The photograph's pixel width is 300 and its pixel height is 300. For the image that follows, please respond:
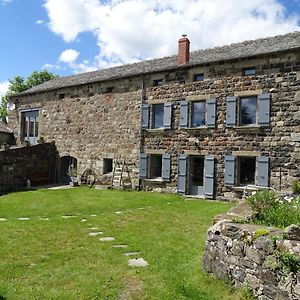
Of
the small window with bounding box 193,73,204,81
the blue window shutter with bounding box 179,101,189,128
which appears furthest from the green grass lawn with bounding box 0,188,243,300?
the small window with bounding box 193,73,204,81

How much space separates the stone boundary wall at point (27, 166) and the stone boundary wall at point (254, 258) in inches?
584

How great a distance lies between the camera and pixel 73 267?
597 centimetres

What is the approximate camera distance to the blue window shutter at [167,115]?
52.5 feet

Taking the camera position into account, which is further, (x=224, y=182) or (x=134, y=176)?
(x=134, y=176)

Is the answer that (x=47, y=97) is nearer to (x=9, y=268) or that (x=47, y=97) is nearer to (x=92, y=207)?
(x=92, y=207)

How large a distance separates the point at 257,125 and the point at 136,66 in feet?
29.5

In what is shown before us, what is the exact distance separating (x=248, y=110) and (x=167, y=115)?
3843 mm

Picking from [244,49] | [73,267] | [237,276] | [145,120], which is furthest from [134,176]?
[237,276]

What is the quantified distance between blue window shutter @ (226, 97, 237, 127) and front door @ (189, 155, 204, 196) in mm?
2169

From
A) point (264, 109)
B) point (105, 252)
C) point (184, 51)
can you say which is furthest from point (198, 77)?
point (105, 252)

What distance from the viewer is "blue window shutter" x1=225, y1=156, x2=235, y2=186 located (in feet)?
46.2

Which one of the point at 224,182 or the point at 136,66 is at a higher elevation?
the point at 136,66

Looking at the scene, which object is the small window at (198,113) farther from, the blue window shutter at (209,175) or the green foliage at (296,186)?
the green foliage at (296,186)

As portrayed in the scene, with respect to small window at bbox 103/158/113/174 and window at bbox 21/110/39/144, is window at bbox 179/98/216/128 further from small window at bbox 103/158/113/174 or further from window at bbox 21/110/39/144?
window at bbox 21/110/39/144
